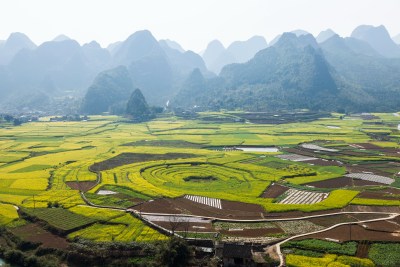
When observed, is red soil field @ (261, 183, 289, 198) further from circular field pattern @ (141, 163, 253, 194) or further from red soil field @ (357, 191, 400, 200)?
red soil field @ (357, 191, 400, 200)

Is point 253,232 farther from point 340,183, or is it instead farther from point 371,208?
point 340,183

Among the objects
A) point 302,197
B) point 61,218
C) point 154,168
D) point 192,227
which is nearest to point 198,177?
point 154,168

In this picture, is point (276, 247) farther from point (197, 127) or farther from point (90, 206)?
point (197, 127)

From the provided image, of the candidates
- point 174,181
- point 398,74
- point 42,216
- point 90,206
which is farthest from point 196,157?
point 398,74

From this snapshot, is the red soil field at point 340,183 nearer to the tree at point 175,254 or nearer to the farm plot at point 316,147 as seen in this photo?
the farm plot at point 316,147

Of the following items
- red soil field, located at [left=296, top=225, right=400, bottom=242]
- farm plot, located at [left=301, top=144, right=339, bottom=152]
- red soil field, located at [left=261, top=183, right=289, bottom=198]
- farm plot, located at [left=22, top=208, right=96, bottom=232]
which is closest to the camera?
red soil field, located at [left=296, top=225, right=400, bottom=242]

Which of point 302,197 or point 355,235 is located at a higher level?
point 302,197

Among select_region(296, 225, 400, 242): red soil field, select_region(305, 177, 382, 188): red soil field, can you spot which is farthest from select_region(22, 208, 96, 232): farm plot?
select_region(305, 177, 382, 188): red soil field
